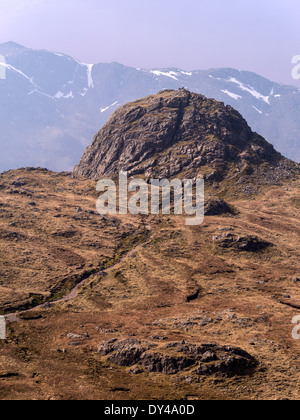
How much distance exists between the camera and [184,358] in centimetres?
6800

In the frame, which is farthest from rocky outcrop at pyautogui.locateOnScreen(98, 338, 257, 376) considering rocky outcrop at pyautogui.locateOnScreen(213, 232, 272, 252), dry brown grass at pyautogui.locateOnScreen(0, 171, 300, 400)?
rocky outcrop at pyautogui.locateOnScreen(213, 232, 272, 252)

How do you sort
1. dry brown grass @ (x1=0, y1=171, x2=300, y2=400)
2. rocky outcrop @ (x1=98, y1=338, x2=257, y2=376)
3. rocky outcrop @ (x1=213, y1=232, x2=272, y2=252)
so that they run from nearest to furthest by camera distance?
dry brown grass @ (x1=0, y1=171, x2=300, y2=400) → rocky outcrop @ (x1=98, y1=338, x2=257, y2=376) → rocky outcrop @ (x1=213, y1=232, x2=272, y2=252)

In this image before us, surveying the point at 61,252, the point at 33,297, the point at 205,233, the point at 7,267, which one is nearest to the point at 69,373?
the point at 33,297

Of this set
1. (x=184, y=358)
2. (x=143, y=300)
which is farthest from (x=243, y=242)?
(x=184, y=358)

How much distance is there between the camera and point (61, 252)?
153750mm

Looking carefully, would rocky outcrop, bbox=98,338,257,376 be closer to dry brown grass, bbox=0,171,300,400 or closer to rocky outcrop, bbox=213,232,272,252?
dry brown grass, bbox=0,171,300,400

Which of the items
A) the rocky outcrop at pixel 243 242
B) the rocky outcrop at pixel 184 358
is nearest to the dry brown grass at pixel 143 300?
the rocky outcrop at pixel 184 358

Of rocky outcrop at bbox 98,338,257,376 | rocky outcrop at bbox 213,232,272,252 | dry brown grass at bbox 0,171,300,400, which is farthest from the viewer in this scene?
rocky outcrop at bbox 213,232,272,252

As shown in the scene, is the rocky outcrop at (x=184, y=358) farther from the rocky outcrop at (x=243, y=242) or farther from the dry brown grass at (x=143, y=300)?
the rocky outcrop at (x=243, y=242)

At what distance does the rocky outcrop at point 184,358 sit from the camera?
66.0m

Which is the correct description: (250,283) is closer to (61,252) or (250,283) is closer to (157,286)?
(157,286)

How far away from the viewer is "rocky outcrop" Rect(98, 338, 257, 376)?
66.0m
